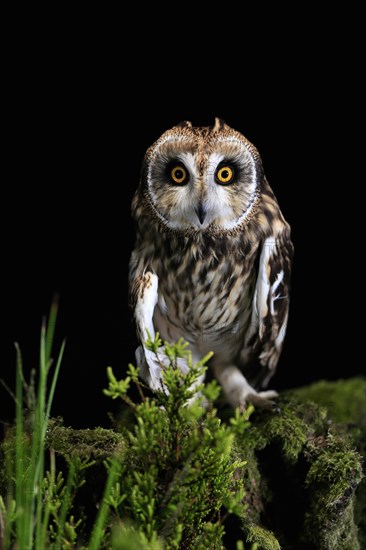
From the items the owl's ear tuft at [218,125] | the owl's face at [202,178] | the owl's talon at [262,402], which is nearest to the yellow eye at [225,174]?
the owl's face at [202,178]

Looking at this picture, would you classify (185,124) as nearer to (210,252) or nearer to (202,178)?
(202,178)

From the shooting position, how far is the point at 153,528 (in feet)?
4.35

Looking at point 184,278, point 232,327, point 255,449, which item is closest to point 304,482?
point 255,449

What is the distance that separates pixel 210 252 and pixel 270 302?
10.0 inches

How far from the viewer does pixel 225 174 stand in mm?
1931

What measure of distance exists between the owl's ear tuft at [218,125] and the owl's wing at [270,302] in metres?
0.37

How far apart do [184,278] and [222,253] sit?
0.48 ft

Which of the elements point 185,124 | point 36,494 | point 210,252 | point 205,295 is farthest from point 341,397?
point 36,494

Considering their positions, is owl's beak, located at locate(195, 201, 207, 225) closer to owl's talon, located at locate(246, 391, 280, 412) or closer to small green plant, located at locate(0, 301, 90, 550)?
small green plant, located at locate(0, 301, 90, 550)

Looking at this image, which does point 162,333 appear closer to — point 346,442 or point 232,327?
point 232,327

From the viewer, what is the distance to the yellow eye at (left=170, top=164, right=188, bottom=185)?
191 centimetres

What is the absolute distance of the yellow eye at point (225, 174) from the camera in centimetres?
191

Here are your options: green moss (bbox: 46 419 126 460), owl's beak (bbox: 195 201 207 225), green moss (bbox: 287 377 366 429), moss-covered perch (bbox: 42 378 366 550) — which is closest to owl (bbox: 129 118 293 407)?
owl's beak (bbox: 195 201 207 225)

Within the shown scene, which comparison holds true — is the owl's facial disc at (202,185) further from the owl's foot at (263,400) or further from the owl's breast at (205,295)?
the owl's foot at (263,400)
